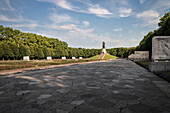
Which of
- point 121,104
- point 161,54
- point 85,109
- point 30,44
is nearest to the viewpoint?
point 85,109

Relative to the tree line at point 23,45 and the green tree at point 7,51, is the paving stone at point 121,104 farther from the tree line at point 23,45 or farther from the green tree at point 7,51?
the green tree at point 7,51

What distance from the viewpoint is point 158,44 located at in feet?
23.8

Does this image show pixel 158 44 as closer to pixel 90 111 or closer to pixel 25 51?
pixel 90 111

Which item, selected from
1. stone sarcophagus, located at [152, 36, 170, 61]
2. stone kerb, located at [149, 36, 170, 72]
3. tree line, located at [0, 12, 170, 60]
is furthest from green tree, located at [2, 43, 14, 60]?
stone sarcophagus, located at [152, 36, 170, 61]

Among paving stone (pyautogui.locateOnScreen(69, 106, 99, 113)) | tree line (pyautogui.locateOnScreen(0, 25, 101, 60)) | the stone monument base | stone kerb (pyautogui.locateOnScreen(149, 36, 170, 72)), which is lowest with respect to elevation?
paving stone (pyautogui.locateOnScreen(69, 106, 99, 113))

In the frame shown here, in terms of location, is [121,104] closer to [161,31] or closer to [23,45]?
[161,31]

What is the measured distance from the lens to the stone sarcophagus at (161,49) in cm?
707

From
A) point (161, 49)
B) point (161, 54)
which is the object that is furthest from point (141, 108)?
point (161, 49)

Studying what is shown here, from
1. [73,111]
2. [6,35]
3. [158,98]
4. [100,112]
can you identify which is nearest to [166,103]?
[158,98]

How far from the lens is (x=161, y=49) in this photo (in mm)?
7172

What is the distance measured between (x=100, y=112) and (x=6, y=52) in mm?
32882

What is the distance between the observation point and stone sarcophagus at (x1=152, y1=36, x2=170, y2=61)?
278 inches

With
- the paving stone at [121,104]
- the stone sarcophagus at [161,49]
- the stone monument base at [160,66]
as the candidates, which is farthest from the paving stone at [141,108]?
the stone sarcophagus at [161,49]

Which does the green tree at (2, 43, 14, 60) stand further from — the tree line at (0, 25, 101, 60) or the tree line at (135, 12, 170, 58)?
the tree line at (135, 12, 170, 58)
